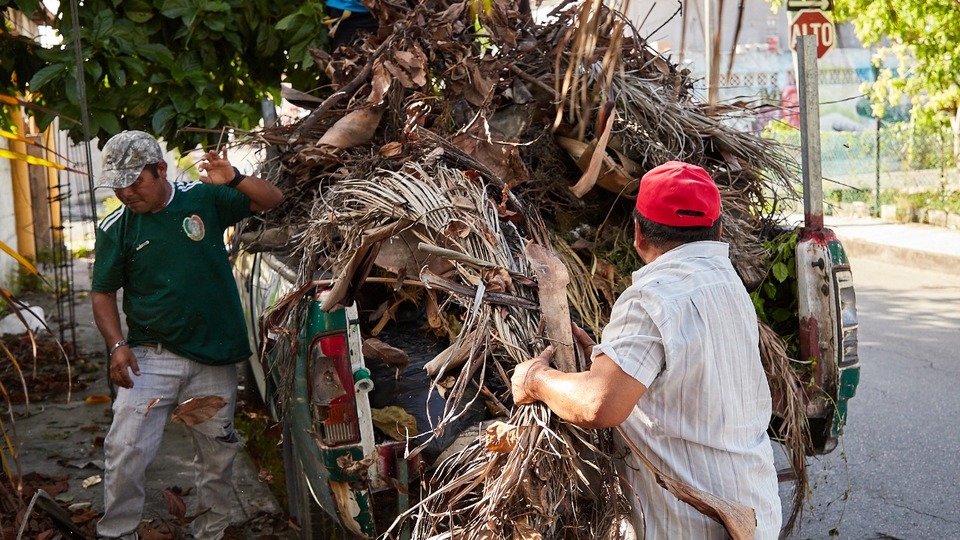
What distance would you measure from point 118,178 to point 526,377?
2.21m

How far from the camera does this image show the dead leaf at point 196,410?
4.16 meters

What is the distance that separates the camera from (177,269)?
4133 mm

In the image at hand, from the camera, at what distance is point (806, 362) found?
3.88m

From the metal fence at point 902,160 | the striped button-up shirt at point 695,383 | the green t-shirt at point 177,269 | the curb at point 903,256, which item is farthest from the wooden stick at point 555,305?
the metal fence at point 902,160

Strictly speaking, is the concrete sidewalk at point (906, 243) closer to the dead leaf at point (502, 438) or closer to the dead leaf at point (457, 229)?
the dead leaf at point (457, 229)

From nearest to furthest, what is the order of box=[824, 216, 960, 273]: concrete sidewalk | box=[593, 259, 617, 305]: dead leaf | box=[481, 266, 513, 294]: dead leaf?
box=[481, 266, 513, 294]: dead leaf
box=[593, 259, 617, 305]: dead leaf
box=[824, 216, 960, 273]: concrete sidewalk

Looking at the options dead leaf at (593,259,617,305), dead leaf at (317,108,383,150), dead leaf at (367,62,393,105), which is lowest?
dead leaf at (593,259,617,305)

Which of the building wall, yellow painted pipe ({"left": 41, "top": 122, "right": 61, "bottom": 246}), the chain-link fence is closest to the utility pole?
yellow painted pipe ({"left": 41, "top": 122, "right": 61, "bottom": 246})

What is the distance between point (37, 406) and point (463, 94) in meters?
4.37

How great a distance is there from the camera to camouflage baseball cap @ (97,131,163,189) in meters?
3.96

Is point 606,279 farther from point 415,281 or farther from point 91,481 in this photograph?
point 91,481

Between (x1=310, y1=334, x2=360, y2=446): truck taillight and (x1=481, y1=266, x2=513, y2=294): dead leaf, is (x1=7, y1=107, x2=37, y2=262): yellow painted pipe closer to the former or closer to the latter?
(x1=310, y1=334, x2=360, y2=446): truck taillight

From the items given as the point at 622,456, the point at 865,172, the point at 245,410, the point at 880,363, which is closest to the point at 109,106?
the point at 245,410

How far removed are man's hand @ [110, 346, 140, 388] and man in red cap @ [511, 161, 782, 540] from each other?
2219 mm
